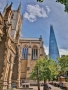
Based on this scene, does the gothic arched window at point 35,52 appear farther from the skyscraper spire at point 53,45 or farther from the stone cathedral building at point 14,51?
the skyscraper spire at point 53,45

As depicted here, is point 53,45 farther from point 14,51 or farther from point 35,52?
point 14,51

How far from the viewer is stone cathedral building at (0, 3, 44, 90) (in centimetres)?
2571

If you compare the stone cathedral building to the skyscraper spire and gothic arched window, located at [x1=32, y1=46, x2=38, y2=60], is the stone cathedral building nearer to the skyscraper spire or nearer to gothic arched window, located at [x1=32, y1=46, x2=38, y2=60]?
gothic arched window, located at [x1=32, y1=46, x2=38, y2=60]

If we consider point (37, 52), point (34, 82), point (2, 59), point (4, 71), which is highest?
point (37, 52)

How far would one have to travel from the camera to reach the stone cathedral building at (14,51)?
1012 inches

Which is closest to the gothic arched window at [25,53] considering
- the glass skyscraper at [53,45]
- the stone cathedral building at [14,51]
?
the stone cathedral building at [14,51]

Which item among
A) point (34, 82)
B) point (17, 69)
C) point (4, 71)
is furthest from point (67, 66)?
point (4, 71)

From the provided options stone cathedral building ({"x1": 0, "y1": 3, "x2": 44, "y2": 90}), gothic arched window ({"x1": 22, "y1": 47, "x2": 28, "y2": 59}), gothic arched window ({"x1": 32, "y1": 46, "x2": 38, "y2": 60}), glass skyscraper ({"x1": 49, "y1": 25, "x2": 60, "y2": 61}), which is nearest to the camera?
stone cathedral building ({"x1": 0, "y1": 3, "x2": 44, "y2": 90})

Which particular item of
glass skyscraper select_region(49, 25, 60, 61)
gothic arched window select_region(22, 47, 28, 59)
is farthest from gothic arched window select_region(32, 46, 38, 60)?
glass skyscraper select_region(49, 25, 60, 61)

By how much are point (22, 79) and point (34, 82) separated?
5308mm

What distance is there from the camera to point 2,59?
2520cm

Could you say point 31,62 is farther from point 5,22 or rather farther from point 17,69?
point 5,22

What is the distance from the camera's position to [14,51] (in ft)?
117

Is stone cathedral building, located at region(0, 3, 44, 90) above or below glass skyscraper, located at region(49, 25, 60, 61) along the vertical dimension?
below
